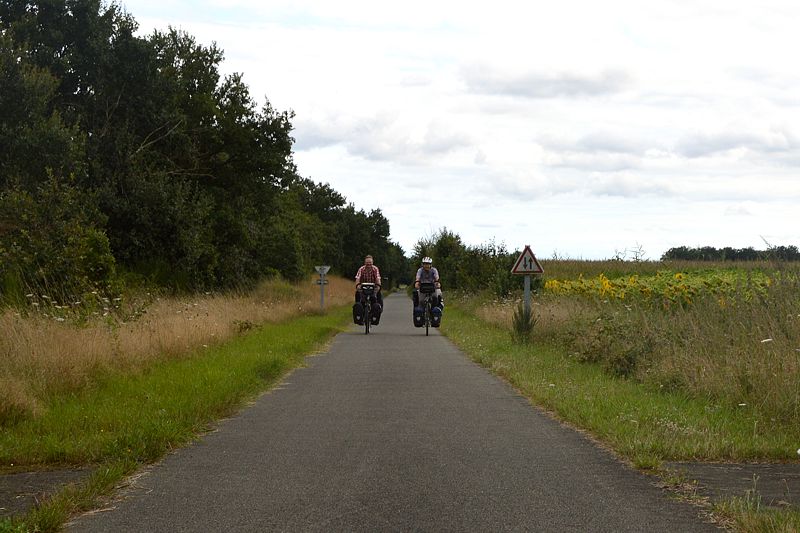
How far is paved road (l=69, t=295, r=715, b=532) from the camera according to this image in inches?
232

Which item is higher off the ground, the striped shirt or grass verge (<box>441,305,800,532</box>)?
the striped shirt

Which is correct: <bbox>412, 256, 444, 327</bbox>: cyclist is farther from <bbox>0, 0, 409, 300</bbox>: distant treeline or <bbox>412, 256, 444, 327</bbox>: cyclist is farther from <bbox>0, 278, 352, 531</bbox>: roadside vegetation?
<bbox>0, 0, 409, 300</bbox>: distant treeline

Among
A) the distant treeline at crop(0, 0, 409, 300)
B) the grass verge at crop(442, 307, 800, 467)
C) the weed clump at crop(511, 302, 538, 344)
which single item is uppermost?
the distant treeline at crop(0, 0, 409, 300)

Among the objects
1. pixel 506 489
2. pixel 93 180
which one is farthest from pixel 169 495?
pixel 93 180

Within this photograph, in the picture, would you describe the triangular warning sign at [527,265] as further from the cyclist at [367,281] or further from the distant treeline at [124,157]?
the distant treeline at [124,157]

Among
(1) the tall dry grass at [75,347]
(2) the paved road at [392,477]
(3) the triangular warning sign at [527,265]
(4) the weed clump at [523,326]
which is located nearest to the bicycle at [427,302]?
(3) the triangular warning sign at [527,265]

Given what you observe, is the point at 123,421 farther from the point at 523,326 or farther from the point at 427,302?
the point at 427,302

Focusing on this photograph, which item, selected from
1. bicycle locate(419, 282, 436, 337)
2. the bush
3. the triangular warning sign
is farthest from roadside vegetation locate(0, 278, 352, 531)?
bicycle locate(419, 282, 436, 337)

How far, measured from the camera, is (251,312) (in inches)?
1075

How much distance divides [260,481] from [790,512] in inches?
147

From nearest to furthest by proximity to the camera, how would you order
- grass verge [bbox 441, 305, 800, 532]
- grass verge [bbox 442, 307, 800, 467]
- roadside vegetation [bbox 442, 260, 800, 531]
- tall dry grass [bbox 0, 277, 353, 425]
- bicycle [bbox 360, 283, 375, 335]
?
grass verge [bbox 441, 305, 800, 532] < grass verge [bbox 442, 307, 800, 467] < roadside vegetation [bbox 442, 260, 800, 531] < tall dry grass [bbox 0, 277, 353, 425] < bicycle [bbox 360, 283, 375, 335]

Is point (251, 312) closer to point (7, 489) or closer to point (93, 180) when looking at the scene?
point (93, 180)

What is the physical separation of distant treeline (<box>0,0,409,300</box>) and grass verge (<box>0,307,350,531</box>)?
7585 mm

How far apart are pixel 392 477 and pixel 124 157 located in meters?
29.6
